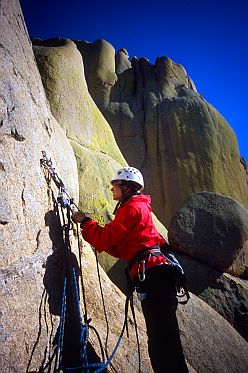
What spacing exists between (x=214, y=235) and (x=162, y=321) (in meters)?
6.98

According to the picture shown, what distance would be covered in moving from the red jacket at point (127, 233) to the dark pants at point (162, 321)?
239 millimetres

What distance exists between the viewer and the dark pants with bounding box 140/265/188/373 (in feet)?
11.0

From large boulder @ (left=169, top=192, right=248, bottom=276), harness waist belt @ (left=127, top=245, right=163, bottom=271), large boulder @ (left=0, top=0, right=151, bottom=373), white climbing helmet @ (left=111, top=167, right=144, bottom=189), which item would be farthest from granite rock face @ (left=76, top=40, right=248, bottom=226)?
harness waist belt @ (left=127, top=245, right=163, bottom=271)

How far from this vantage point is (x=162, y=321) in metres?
3.42

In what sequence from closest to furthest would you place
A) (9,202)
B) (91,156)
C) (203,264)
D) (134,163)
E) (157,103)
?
(9,202) → (203,264) → (91,156) → (134,163) → (157,103)

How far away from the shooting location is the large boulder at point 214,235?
9.55 m

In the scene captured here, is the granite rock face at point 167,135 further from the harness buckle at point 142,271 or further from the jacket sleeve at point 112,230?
the harness buckle at point 142,271

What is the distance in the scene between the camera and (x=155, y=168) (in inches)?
884

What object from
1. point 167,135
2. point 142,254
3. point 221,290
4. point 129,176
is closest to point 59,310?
point 142,254

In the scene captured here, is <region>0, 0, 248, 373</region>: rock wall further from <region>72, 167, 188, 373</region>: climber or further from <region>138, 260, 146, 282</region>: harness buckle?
<region>138, 260, 146, 282</region>: harness buckle

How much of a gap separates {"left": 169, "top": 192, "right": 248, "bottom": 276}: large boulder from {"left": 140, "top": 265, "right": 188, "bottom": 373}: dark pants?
6309mm

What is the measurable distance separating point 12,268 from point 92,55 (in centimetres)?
2727

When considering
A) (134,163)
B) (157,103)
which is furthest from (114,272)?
(157,103)

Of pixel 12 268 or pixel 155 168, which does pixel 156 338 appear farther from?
pixel 155 168
